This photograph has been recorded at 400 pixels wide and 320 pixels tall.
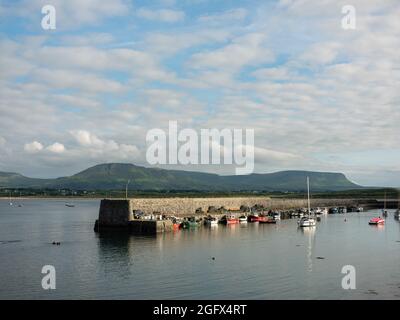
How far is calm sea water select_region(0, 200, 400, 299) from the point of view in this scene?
87.2 ft

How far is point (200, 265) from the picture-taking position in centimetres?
3416

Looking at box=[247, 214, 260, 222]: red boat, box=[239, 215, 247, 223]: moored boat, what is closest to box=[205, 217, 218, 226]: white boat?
box=[239, 215, 247, 223]: moored boat

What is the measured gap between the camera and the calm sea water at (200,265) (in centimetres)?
2658

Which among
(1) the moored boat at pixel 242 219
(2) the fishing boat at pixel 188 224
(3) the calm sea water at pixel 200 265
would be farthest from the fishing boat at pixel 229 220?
(3) the calm sea water at pixel 200 265

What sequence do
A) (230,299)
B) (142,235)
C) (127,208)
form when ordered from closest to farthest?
(230,299) < (142,235) < (127,208)

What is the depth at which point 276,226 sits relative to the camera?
66.8m

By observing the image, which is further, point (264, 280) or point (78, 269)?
point (78, 269)

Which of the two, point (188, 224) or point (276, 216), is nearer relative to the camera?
point (188, 224)

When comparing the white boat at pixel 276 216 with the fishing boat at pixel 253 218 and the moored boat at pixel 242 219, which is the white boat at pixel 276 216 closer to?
the fishing boat at pixel 253 218

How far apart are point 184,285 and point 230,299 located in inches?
158

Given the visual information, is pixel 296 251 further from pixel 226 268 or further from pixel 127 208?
pixel 127 208

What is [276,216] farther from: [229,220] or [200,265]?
[200,265]

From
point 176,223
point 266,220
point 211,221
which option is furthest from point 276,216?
point 176,223
